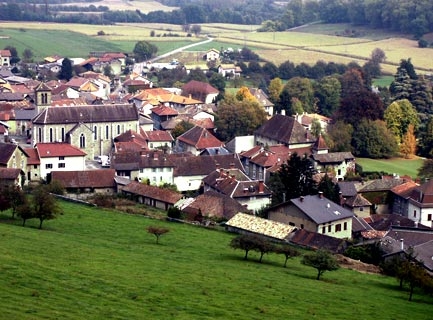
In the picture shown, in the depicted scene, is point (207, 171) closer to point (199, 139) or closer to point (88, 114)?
point (199, 139)

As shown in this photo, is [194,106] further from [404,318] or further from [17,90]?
[404,318]

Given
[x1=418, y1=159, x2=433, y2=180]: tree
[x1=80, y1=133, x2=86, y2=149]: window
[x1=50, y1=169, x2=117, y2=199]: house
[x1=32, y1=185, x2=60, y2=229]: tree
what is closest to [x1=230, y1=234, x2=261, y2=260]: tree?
[x1=32, y1=185, x2=60, y2=229]: tree

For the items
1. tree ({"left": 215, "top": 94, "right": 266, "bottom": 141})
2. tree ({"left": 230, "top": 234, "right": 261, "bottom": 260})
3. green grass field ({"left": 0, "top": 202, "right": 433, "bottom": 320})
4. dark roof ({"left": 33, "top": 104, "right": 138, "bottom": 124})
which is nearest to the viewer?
green grass field ({"left": 0, "top": 202, "right": 433, "bottom": 320})

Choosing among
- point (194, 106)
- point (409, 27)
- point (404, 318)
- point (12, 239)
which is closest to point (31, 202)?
point (12, 239)

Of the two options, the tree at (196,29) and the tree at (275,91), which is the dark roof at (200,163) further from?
the tree at (196,29)

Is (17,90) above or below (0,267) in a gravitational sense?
below

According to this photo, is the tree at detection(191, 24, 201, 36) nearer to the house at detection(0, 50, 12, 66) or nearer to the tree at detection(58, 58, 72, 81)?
the house at detection(0, 50, 12, 66)
